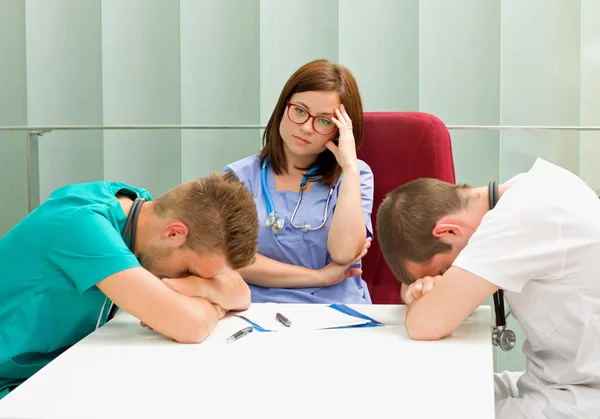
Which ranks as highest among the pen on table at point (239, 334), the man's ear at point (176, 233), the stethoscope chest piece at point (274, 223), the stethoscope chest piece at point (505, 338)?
the man's ear at point (176, 233)

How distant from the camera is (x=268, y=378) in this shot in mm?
1150

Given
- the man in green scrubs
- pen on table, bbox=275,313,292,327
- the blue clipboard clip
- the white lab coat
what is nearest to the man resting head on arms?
the white lab coat

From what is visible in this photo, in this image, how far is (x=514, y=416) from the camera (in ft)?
4.40

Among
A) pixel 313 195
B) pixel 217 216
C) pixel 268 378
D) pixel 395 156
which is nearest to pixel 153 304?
pixel 217 216

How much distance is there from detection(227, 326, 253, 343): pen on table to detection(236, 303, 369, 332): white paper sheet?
5 centimetres

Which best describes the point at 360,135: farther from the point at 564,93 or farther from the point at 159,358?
the point at 564,93

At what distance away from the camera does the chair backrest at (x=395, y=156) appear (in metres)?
2.26

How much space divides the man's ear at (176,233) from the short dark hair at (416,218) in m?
0.40

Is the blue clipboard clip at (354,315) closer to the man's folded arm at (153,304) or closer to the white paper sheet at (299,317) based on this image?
the white paper sheet at (299,317)

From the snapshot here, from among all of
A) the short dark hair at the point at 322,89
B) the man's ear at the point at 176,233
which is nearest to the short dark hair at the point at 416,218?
the man's ear at the point at 176,233

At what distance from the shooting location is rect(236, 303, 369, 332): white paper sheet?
4.90ft

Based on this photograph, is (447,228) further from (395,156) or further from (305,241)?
(395,156)

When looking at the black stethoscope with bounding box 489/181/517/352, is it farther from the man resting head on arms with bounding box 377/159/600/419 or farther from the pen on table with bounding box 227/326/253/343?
the pen on table with bounding box 227/326/253/343

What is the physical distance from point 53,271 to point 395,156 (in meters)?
1.20
